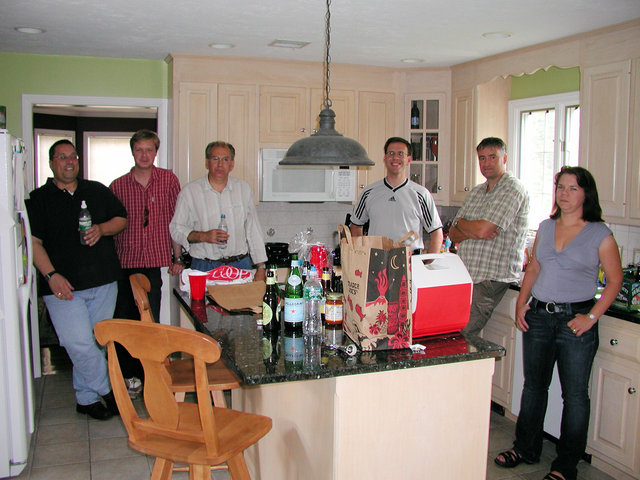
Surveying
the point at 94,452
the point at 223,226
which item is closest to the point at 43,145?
the point at 223,226

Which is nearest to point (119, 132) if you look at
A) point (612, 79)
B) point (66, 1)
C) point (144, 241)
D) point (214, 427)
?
point (144, 241)

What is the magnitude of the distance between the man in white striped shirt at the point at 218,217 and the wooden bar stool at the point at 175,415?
165 cm

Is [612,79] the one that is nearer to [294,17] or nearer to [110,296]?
[294,17]

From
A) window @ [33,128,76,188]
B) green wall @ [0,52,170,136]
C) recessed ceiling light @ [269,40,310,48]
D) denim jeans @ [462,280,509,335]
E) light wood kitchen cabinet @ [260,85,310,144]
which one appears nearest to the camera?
denim jeans @ [462,280,509,335]

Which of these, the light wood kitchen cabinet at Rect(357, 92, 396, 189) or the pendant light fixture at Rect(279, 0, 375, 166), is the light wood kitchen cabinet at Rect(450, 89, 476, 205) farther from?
the pendant light fixture at Rect(279, 0, 375, 166)

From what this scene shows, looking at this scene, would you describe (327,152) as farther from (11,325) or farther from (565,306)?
(11,325)

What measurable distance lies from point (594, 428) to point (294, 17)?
2.62m

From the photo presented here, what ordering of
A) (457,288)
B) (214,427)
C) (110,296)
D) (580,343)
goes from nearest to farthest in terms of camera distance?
1. (214,427)
2. (457,288)
3. (580,343)
4. (110,296)

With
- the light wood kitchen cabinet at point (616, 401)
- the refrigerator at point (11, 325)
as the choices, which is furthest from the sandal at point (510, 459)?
the refrigerator at point (11, 325)

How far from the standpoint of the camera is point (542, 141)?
451 cm

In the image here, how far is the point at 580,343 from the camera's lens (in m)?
2.78

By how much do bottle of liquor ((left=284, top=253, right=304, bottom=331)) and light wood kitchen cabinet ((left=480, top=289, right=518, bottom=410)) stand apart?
164 centimetres

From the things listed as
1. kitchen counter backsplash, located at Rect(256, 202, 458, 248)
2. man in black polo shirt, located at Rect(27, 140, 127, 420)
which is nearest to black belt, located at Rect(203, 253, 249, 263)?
man in black polo shirt, located at Rect(27, 140, 127, 420)

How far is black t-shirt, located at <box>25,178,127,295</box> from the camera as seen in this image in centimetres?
338
